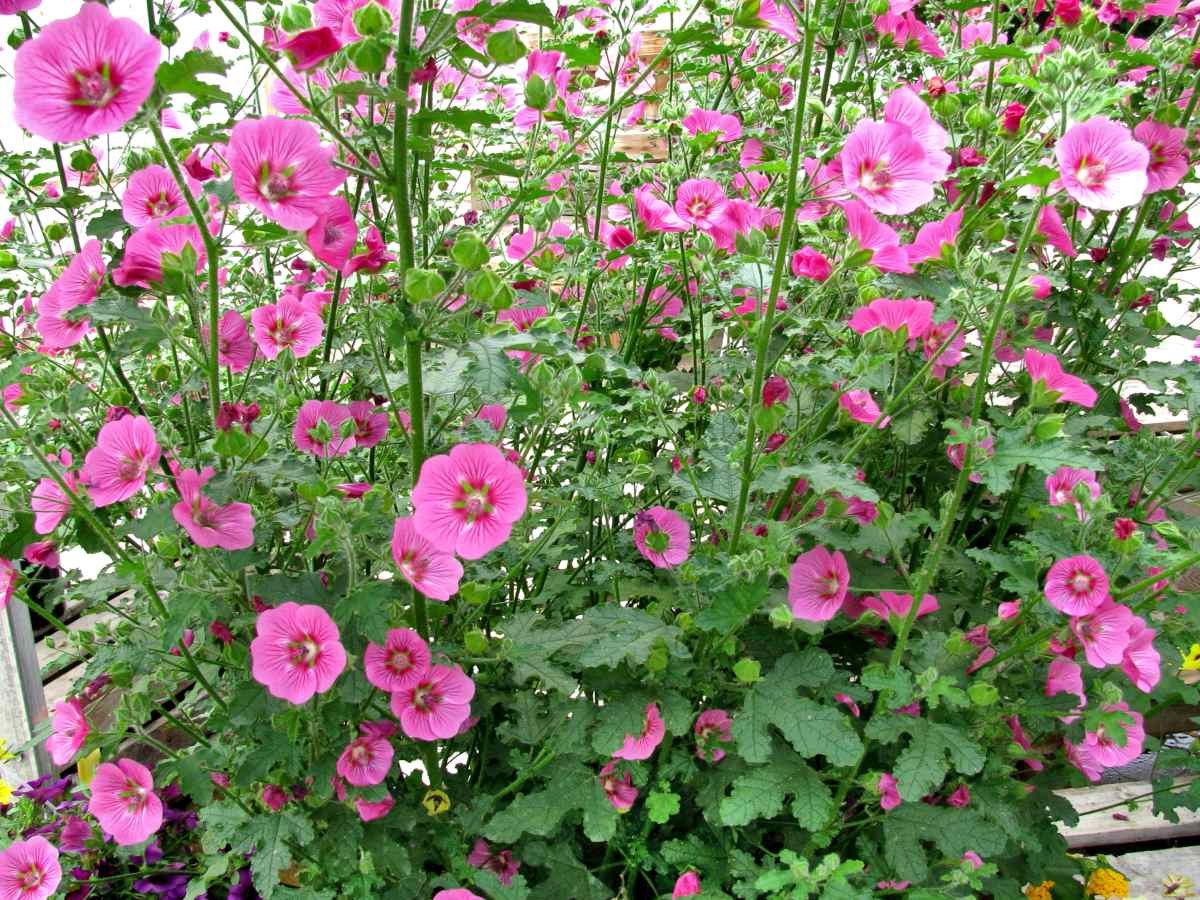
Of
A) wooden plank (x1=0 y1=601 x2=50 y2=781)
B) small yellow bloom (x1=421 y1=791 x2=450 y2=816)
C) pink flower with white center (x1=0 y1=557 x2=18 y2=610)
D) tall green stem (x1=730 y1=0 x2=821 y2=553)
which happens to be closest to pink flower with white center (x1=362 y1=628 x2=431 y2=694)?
small yellow bloom (x1=421 y1=791 x2=450 y2=816)

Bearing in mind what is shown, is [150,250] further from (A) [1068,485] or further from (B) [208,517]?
(A) [1068,485]

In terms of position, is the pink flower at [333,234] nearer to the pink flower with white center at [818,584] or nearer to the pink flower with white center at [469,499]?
the pink flower with white center at [469,499]

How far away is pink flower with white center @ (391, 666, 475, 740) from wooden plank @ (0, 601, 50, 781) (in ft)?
3.65

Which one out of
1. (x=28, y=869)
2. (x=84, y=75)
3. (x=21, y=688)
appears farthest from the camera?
(x=21, y=688)

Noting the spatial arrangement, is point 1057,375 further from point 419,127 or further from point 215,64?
point 215,64

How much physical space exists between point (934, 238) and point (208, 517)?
3.09 ft

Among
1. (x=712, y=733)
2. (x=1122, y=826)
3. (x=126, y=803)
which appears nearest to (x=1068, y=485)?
(x=712, y=733)

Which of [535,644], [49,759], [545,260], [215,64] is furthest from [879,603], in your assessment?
[49,759]

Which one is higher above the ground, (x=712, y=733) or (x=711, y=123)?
(x=711, y=123)

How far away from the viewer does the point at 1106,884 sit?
156 cm

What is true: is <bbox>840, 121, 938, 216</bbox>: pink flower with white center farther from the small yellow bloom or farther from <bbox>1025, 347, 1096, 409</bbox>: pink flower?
the small yellow bloom

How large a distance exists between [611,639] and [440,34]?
703mm

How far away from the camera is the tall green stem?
884 millimetres

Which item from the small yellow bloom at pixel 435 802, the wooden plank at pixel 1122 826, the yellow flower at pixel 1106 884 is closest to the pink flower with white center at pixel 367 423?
the small yellow bloom at pixel 435 802
